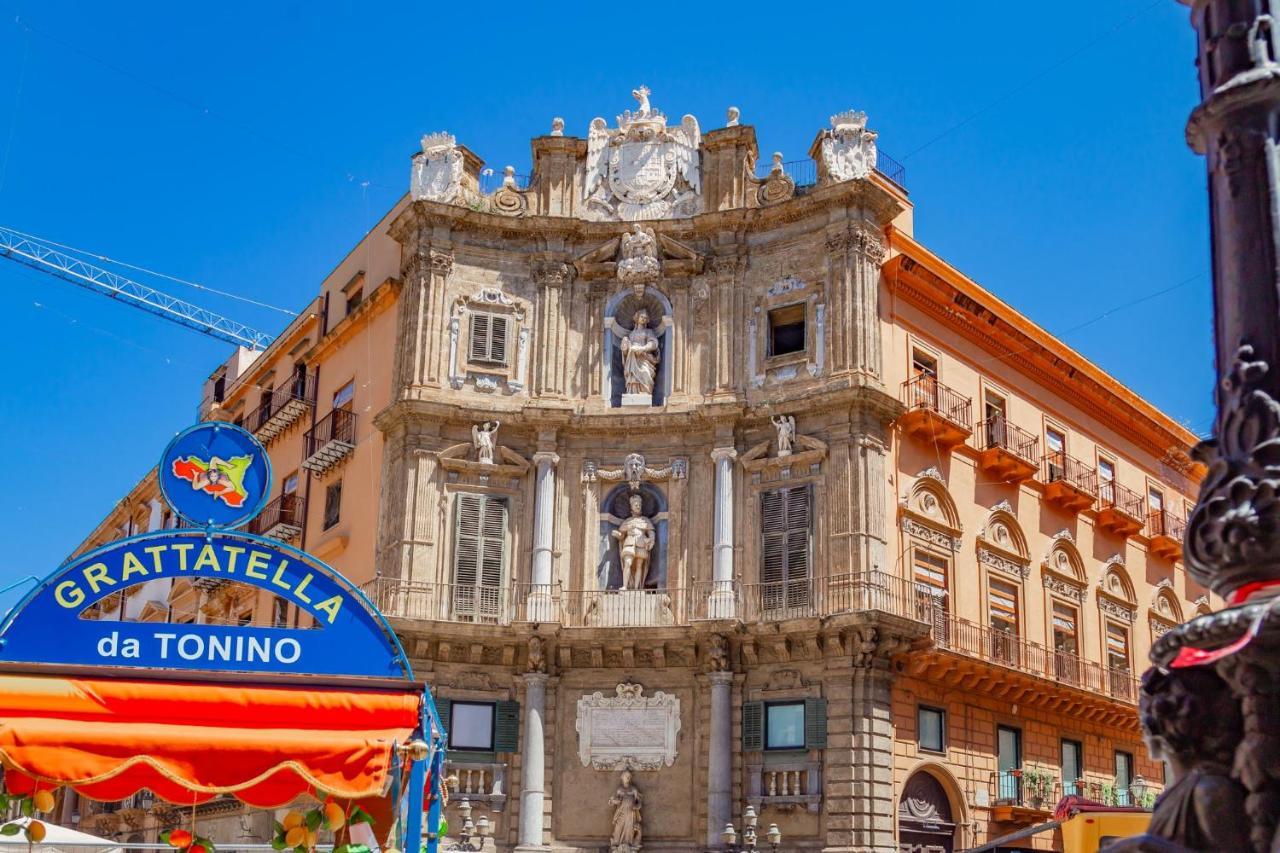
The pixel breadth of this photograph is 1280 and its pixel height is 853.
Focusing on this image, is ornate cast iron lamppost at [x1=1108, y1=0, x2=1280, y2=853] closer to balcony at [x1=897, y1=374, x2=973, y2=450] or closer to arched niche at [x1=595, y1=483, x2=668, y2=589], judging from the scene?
balcony at [x1=897, y1=374, x2=973, y2=450]

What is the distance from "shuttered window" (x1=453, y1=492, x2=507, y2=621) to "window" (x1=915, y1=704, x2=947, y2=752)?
28.2 feet

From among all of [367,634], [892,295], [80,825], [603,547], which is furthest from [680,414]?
[80,825]

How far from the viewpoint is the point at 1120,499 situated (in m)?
39.7

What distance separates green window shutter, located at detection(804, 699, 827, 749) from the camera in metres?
28.3

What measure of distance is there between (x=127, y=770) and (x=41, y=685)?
0.95m

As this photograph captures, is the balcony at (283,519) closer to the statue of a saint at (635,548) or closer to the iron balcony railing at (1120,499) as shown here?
the statue of a saint at (635,548)

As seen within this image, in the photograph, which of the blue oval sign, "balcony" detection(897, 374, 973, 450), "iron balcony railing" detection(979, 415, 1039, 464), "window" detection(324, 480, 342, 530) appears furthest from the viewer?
"window" detection(324, 480, 342, 530)

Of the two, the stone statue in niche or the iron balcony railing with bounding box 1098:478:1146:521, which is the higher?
the stone statue in niche

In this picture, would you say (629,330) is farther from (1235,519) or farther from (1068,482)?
(1235,519)

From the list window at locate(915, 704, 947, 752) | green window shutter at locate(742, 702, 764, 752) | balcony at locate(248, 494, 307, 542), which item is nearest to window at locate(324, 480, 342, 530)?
balcony at locate(248, 494, 307, 542)

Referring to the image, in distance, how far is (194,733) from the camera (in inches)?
466

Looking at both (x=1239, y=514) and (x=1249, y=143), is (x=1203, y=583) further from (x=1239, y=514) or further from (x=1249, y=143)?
(x=1249, y=143)

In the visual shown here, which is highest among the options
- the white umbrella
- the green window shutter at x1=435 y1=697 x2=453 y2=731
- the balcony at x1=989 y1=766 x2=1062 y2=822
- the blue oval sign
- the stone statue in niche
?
the stone statue in niche

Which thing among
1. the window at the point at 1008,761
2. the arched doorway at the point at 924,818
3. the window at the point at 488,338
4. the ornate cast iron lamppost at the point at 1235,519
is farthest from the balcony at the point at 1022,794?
the ornate cast iron lamppost at the point at 1235,519
